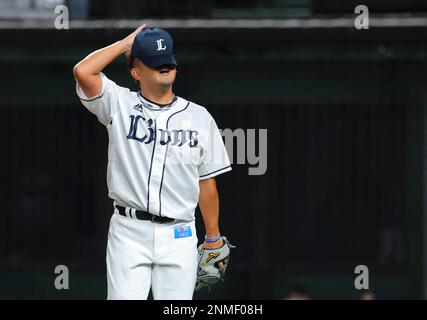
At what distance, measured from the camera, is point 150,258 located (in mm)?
5578

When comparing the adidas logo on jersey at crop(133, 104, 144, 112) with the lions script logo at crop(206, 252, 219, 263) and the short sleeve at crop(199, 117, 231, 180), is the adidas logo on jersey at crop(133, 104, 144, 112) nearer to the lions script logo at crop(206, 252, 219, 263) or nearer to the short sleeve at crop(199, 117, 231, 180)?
the short sleeve at crop(199, 117, 231, 180)

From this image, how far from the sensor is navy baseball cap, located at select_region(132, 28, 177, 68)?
5.48 m

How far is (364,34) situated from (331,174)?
155 cm

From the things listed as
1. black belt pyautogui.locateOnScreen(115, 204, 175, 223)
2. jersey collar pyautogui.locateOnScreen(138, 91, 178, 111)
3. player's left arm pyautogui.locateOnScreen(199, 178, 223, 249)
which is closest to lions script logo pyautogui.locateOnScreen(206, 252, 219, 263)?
player's left arm pyautogui.locateOnScreen(199, 178, 223, 249)

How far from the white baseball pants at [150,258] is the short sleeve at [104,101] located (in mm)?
549

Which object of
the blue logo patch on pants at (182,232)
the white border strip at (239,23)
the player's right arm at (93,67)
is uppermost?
the white border strip at (239,23)

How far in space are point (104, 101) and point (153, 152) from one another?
0.38 meters

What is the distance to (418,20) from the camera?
430 inches

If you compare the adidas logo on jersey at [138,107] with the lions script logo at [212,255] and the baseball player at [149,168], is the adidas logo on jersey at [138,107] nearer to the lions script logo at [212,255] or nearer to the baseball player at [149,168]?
the baseball player at [149,168]

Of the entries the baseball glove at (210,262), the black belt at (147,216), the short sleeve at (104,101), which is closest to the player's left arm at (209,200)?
the baseball glove at (210,262)

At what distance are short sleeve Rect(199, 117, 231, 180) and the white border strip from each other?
5202 millimetres

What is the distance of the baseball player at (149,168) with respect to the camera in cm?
550

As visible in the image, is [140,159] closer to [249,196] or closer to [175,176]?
[175,176]

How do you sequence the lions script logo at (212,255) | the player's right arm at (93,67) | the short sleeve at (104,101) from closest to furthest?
the player's right arm at (93,67) → the short sleeve at (104,101) → the lions script logo at (212,255)
